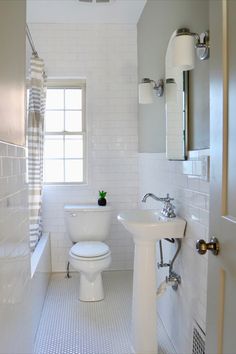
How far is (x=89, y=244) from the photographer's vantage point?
326 cm

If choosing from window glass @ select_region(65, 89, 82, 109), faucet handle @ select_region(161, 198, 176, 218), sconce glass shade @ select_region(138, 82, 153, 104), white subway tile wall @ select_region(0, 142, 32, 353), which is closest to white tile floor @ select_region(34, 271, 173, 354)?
white subway tile wall @ select_region(0, 142, 32, 353)

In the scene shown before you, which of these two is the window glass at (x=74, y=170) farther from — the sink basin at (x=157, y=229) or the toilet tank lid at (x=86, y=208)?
the sink basin at (x=157, y=229)

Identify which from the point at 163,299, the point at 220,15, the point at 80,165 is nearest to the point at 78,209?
the point at 80,165

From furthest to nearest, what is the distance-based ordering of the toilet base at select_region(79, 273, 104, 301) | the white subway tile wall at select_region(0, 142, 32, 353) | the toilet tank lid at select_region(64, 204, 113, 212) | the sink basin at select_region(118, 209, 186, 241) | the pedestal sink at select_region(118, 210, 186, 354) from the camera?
1. the toilet tank lid at select_region(64, 204, 113, 212)
2. the toilet base at select_region(79, 273, 104, 301)
3. the pedestal sink at select_region(118, 210, 186, 354)
4. the sink basin at select_region(118, 209, 186, 241)
5. the white subway tile wall at select_region(0, 142, 32, 353)

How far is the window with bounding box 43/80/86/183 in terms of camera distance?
388 cm

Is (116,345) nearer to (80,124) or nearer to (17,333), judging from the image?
(17,333)

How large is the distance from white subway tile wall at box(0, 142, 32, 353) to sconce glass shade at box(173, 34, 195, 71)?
94 centimetres

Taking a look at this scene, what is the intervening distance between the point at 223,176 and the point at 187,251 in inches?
42.4

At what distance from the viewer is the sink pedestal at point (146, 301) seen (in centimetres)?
227

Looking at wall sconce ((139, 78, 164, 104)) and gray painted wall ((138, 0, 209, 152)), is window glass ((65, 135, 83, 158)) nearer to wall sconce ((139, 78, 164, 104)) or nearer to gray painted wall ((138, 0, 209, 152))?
gray painted wall ((138, 0, 209, 152))

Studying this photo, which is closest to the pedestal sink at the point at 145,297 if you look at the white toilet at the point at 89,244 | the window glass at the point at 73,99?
the white toilet at the point at 89,244

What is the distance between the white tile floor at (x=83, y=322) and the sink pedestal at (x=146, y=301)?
142 mm

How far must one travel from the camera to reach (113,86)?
12.5 ft

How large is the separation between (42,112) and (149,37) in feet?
3.82
